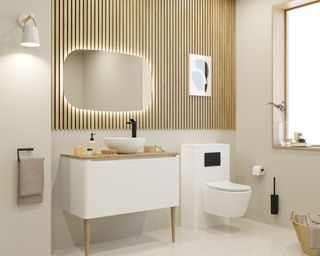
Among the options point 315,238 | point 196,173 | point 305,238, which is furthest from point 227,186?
point 315,238

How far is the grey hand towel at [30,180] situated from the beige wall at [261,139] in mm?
2605

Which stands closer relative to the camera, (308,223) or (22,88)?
(22,88)

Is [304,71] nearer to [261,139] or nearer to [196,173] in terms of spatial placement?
[261,139]

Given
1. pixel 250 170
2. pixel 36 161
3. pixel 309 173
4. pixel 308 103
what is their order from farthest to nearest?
pixel 250 170 < pixel 308 103 < pixel 309 173 < pixel 36 161

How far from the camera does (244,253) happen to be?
11.2ft

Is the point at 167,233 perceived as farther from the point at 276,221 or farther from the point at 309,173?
the point at 309,173

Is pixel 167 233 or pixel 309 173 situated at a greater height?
pixel 309 173

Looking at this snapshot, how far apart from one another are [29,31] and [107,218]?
1897mm

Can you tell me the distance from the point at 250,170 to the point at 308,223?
133cm

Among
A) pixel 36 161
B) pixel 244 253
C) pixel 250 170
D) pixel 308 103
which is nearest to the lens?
pixel 36 161

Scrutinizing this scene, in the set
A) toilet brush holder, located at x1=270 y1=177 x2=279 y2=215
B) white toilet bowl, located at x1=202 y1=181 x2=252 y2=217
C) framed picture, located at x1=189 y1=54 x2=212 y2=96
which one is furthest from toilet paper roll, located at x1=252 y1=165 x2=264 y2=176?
framed picture, located at x1=189 y1=54 x2=212 y2=96

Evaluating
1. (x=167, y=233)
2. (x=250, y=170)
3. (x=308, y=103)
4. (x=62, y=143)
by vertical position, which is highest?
(x=308, y=103)

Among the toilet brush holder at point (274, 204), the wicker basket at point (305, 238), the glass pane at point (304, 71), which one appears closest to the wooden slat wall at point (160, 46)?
the glass pane at point (304, 71)

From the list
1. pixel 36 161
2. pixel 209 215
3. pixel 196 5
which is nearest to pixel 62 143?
pixel 36 161
